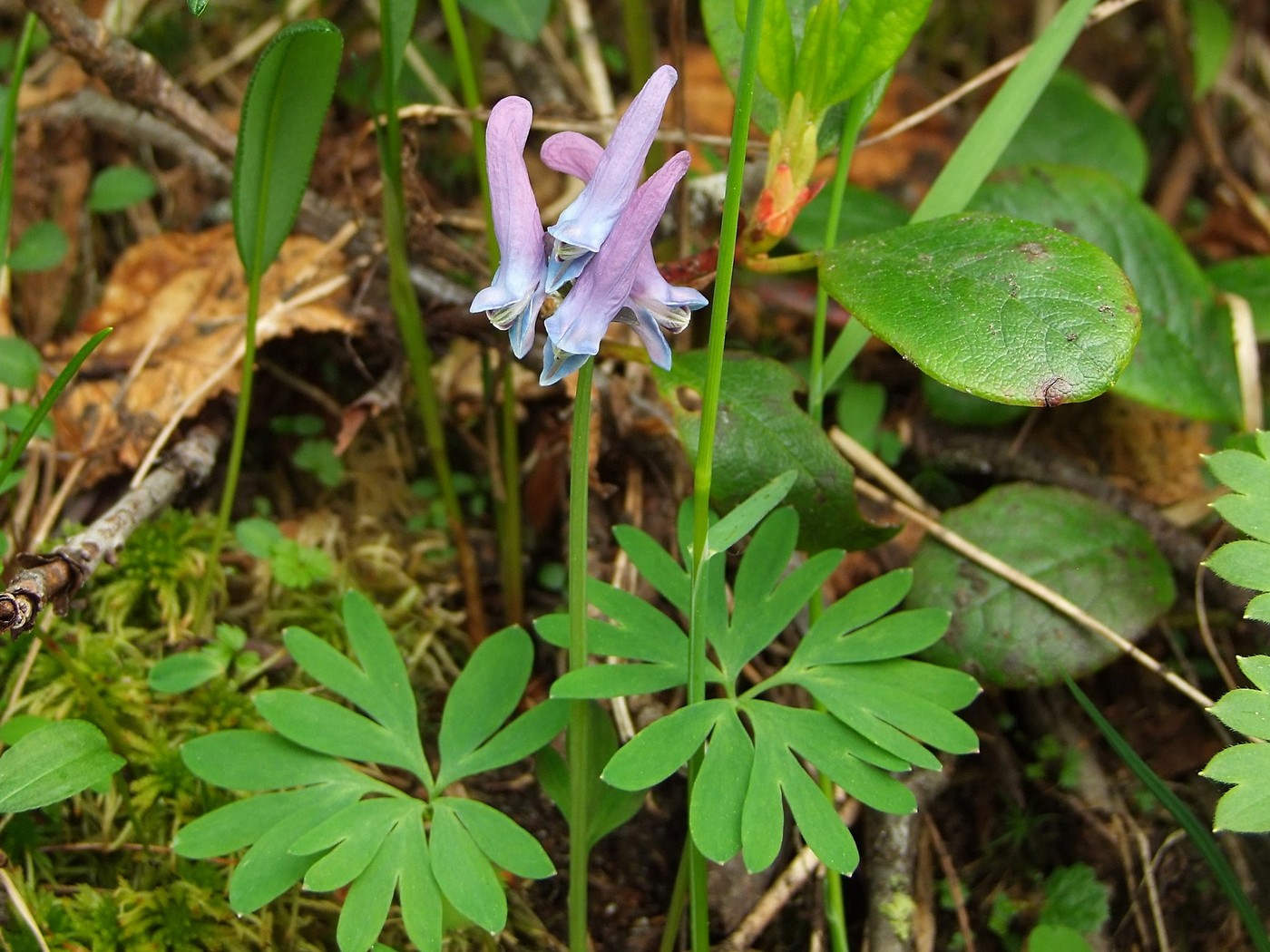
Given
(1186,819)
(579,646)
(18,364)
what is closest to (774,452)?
(579,646)

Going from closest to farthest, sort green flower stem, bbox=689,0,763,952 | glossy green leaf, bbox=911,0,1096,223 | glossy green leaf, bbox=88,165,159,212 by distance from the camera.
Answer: green flower stem, bbox=689,0,763,952 < glossy green leaf, bbox=911,0,1096,223 < glossy green leaf, bbox=88,165,159,212

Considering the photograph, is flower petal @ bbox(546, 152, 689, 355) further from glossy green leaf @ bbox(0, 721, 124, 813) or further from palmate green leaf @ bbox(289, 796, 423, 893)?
glossy green leaf @ bbox(0, 721, 124, 813)

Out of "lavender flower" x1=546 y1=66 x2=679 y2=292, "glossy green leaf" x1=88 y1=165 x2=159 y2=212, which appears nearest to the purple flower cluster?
"lavender flower" x1=546 y1=66 x2=679 y2=292

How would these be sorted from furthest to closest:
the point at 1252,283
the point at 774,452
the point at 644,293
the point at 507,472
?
1. the point at 1252,283
2. the point at 507,472
3. the point at 774,452
4. the point at 644,293

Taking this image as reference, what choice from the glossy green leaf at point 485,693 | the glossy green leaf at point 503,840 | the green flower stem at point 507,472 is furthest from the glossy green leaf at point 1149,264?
the glossy green leaf at point 503,840

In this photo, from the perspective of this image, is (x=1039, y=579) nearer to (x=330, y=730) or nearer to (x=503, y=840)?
(x=503, y=840)

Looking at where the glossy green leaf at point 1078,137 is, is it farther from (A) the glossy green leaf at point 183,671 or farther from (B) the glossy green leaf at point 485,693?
(A) the glossy green leaf at point 183,671
